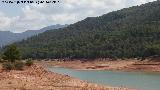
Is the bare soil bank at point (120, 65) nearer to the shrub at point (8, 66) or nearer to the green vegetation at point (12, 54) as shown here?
the green vegetation at point (12, 54)

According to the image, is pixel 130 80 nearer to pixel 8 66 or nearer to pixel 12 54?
pixel 12 54

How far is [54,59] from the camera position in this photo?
13675 centimetres

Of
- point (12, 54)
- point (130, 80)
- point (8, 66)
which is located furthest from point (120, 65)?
point (8, 66)

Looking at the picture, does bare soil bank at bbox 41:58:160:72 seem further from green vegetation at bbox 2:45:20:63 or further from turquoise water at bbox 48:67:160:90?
green vegetation at bbox 2:45:20:63

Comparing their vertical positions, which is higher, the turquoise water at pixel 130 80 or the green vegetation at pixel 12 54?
the green vegetation at pixel 12 54

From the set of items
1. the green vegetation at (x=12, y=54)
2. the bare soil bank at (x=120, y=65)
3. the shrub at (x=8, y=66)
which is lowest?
the bare soil bank at (x=120, y=65)

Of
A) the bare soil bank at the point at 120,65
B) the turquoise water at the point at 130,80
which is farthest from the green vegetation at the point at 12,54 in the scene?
the bare soil bank at the point at 120,65

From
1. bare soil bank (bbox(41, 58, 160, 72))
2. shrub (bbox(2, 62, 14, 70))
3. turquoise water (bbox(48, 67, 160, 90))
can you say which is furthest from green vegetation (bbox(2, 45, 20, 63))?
bare soil bank (bbox(41, 58, 160, 72))

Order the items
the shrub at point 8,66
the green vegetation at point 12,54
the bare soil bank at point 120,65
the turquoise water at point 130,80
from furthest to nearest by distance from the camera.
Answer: the bare soil bank at point 120,65 → the green vegetation at point 12,54 → the turquoise water at point 130,80 → the shrub at point 8,66

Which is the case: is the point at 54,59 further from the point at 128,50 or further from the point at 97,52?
the point at 128,50

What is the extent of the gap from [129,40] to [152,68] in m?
38.8

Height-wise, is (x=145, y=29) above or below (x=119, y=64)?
above

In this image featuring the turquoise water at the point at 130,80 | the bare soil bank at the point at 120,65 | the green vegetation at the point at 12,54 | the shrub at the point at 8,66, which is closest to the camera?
the shrub at the point at 8,66

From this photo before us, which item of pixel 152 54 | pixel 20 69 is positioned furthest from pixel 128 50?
pixel 20 69
